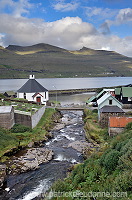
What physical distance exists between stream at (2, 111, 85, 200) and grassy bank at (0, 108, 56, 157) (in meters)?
2.21

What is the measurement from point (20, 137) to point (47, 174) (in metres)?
11.1

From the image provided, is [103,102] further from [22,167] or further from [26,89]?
[26,89]

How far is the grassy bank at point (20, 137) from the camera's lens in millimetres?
26678

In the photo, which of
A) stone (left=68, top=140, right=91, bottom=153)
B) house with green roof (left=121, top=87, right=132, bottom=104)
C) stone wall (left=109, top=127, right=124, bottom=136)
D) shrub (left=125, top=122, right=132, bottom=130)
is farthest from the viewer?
house with green roof (left=121, top=87, right=132, bottom=104)

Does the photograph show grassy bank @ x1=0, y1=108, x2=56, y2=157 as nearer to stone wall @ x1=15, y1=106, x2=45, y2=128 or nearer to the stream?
stone wall @ x1=15, y1=106, x2=45, y2=128

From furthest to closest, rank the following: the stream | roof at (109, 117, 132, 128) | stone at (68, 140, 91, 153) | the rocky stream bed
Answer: roof at (109, 117, 132, 128), stone at (68, 140, 91, 153), the rocky stream bed, the stream

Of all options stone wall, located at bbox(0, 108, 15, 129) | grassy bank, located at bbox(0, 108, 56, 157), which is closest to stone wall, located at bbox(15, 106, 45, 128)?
grassy bank, located at bbox(0, 108, 56, 157)

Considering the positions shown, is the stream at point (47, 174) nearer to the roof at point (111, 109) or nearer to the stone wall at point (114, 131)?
the stone wall at point (114, 131)

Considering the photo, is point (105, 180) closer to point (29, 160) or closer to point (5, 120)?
point (29, 160)

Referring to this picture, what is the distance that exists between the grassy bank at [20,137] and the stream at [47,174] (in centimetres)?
221

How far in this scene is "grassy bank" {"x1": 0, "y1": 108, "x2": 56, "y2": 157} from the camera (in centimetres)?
2668

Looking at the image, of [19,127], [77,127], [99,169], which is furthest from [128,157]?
[77,127]

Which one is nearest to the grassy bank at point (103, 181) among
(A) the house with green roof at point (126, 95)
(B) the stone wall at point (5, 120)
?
(B) the stone wall at point (5, 120)

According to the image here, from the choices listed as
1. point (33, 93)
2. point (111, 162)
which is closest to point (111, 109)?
point (111, 162)
